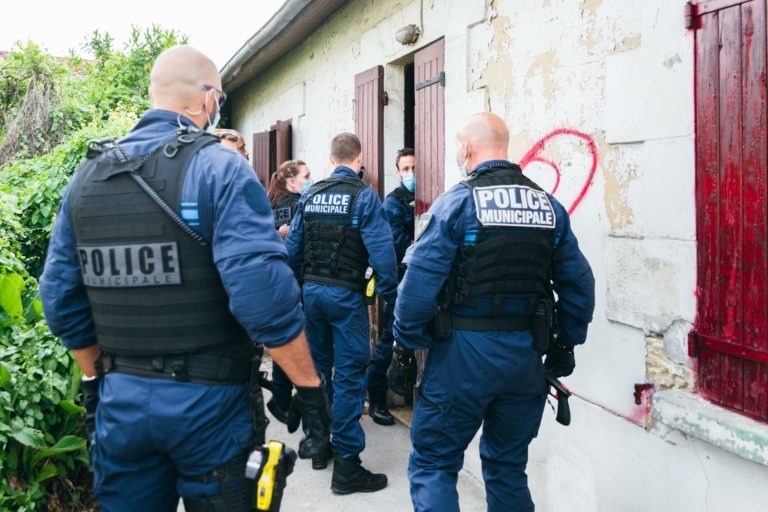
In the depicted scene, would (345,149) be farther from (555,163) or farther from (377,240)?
(555,163)

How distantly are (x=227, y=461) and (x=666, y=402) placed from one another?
1.57 meters

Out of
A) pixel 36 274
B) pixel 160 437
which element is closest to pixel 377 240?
pixel 160 437

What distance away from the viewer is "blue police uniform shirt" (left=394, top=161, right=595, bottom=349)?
2.62m

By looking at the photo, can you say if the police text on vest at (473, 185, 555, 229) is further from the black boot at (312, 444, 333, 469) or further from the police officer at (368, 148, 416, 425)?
the police officer at (368, 148, 416, 425)

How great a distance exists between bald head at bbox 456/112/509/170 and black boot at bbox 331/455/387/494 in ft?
6.24

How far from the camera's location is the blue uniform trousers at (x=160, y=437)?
1.92 m

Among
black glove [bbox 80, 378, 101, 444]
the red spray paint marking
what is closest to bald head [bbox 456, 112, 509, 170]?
the red spray paint marking

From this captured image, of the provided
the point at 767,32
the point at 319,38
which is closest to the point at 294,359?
the point at 767,32

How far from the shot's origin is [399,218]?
4.96 meters

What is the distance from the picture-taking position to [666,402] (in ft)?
8.19

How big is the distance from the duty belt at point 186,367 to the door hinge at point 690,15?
6.18ft

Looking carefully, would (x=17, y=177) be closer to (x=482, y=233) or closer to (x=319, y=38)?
(x=319, y=38)

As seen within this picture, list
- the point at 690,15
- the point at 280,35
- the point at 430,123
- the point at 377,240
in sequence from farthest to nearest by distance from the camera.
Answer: the point at 280,35
the point at 430,123
the point at 377,240
the point at 690,15

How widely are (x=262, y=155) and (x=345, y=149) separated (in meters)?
5.24
